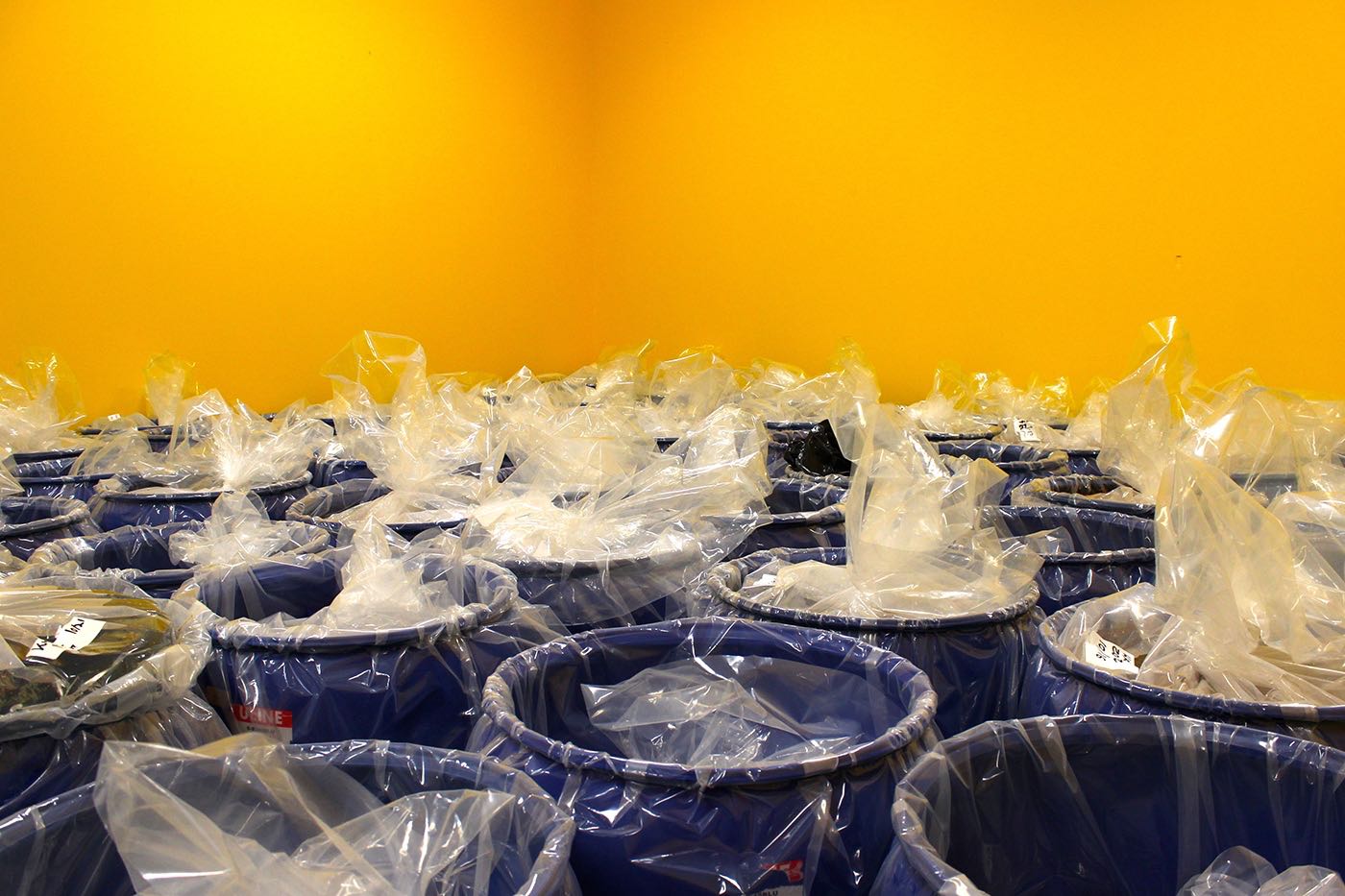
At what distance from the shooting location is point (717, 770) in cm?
86

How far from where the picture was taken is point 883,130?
5.08 m

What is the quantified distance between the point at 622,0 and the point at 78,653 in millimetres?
5784

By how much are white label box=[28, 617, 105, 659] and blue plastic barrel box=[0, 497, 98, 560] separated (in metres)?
0.82

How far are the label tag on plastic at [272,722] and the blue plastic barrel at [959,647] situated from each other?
20.3 inches

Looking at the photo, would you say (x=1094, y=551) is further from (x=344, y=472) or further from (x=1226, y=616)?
(x=344, y=472)

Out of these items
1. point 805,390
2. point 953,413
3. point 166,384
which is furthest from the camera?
point 166,384

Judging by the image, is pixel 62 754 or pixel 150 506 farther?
pixel 150 506

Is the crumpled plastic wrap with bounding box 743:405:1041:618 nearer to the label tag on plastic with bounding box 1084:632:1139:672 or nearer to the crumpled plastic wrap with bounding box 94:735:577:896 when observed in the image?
the label tag on plastic with bounding box 1084:632:1139:672

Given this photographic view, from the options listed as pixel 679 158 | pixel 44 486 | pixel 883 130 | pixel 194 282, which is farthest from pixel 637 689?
pixel 679 158

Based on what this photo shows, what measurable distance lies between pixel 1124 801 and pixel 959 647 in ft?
1.01

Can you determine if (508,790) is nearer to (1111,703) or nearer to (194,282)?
(1111,703)

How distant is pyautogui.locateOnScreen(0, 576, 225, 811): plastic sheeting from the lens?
0.96m

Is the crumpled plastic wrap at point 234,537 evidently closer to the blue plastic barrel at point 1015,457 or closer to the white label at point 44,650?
the white label at point 44,650

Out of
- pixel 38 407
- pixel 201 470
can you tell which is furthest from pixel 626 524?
pixel 38 407
